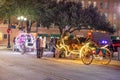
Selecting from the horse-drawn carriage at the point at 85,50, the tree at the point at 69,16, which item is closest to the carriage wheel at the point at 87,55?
the horse-drawn carriage at the point at 85,50

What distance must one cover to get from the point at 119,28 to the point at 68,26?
40580 mm

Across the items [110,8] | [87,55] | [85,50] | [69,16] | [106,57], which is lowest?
[106,57]

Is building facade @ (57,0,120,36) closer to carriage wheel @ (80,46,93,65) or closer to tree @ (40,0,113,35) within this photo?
tree @ (40,0,113,35)

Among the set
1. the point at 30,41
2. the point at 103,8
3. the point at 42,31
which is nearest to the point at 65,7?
the point at 30,41

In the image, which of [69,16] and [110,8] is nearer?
[69,16]

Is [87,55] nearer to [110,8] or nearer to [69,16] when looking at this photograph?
[69,16]

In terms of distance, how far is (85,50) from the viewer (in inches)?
1095

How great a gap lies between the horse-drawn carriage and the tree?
95.8 ft

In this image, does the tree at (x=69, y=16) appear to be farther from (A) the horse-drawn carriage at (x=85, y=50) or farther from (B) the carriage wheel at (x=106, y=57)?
(B) the carriage wheel at (x=106, y=57)

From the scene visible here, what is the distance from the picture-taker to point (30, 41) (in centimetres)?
4569

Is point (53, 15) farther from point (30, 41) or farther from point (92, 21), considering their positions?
point (30, 41)

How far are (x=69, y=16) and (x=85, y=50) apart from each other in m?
39.5

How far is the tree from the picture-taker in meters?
Result: 64.4

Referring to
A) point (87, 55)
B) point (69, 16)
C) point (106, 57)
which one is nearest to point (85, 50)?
point (87, 55)
